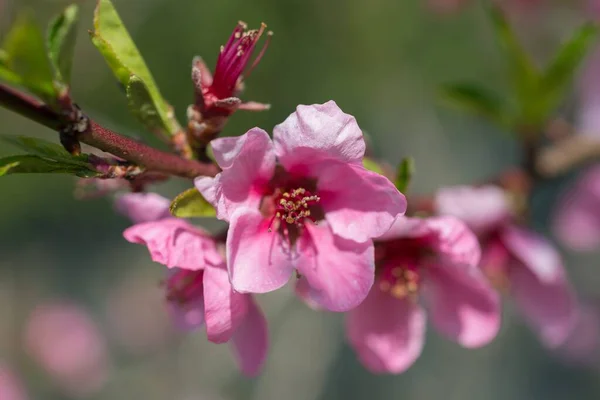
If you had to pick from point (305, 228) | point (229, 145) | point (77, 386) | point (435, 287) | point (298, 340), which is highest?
point (229, 145)

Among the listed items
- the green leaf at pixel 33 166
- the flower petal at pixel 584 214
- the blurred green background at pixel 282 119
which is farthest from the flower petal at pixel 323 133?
the blurred green background at pixel 282 119

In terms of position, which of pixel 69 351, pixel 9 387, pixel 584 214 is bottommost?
pixel 69 351

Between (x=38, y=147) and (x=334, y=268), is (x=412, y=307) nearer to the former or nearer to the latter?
(x=334, y=268)

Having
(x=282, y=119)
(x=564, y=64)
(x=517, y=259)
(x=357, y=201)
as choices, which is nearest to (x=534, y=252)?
(x=517, y=259)

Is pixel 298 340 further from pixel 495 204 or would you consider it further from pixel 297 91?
pixel 495 204

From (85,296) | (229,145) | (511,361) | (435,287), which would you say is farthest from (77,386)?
(229,145)

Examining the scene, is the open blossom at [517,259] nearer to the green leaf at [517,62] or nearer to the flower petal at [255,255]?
the green leaf at [517,62]

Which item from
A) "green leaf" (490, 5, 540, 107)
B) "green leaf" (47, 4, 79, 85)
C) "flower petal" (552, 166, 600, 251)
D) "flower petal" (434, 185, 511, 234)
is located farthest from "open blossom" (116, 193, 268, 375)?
"flower petal" (552, 166, 600, 251)
